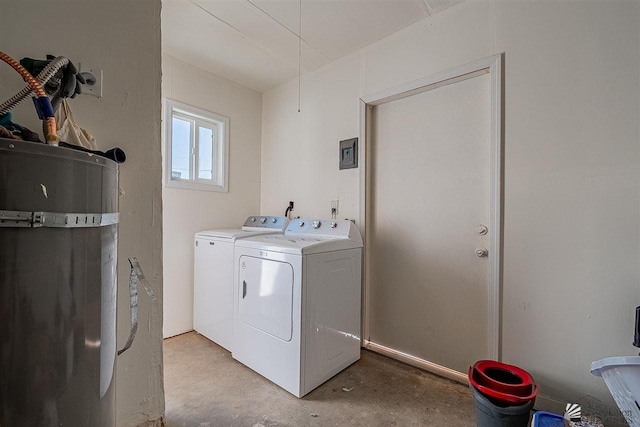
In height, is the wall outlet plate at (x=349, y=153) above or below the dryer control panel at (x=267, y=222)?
above

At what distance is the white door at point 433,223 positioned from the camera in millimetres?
1841

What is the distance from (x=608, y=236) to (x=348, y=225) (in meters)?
1.43

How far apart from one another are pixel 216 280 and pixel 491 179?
2131 millimetres

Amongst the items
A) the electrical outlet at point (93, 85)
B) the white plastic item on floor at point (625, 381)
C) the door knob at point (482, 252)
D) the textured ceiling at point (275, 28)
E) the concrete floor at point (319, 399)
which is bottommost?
the concrete floor at point (319, 399)

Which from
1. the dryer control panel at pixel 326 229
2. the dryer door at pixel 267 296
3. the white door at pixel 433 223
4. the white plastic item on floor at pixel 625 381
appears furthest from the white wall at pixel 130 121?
the white plastic item on floor at pixel 625 381

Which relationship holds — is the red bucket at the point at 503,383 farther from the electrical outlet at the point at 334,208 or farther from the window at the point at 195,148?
the window at the point at 195,148

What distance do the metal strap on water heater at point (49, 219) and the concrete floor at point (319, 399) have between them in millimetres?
1375

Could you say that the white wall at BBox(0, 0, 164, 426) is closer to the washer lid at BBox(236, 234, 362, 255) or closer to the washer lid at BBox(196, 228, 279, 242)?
the washer lid at BBox(236, 234, 362, 255)

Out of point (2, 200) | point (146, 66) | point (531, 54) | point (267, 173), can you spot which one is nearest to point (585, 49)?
point (531, 54)

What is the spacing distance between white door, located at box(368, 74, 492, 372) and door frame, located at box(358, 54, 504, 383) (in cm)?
4

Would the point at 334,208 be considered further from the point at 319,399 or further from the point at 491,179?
the point at 319,399

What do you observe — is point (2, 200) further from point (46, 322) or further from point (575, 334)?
point (575, 334)

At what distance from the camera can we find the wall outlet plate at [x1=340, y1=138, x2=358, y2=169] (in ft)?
7.77

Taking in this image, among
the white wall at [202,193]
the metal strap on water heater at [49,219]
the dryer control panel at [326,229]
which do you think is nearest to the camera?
the metal strap on water heater at [49,219]
